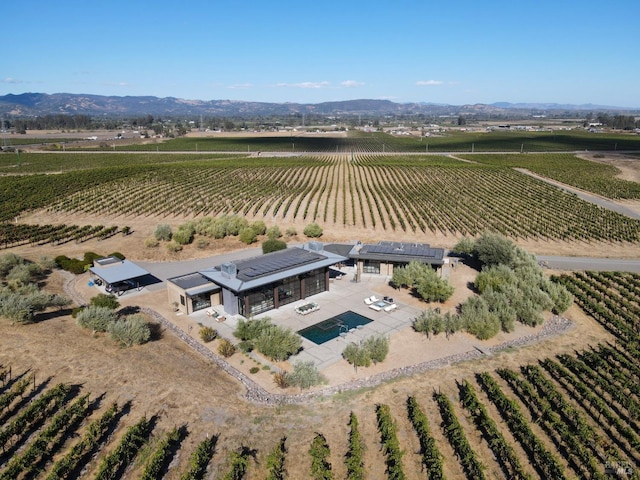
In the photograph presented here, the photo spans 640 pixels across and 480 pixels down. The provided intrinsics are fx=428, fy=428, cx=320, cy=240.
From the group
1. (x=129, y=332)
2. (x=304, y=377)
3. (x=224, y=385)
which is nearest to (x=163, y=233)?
(x=129, y=332)

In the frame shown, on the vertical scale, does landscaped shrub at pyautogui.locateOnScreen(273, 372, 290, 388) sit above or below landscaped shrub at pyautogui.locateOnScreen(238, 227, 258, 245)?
below

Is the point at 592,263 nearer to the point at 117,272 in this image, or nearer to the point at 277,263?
the point at 277,263

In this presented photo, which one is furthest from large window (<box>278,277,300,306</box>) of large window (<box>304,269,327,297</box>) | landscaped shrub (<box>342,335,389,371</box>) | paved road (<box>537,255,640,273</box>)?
paved road (<box>537,255,640,273</box>)

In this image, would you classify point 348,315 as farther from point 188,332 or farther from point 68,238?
point 68,238

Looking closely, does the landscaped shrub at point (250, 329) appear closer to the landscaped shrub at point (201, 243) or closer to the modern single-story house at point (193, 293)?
the modern single-story house at point (193, 293)

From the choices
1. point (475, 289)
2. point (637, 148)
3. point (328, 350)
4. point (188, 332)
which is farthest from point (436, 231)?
point (637, 148)

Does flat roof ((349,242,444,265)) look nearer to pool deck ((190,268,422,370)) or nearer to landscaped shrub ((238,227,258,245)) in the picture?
pool deck ((190,268,422,370))
